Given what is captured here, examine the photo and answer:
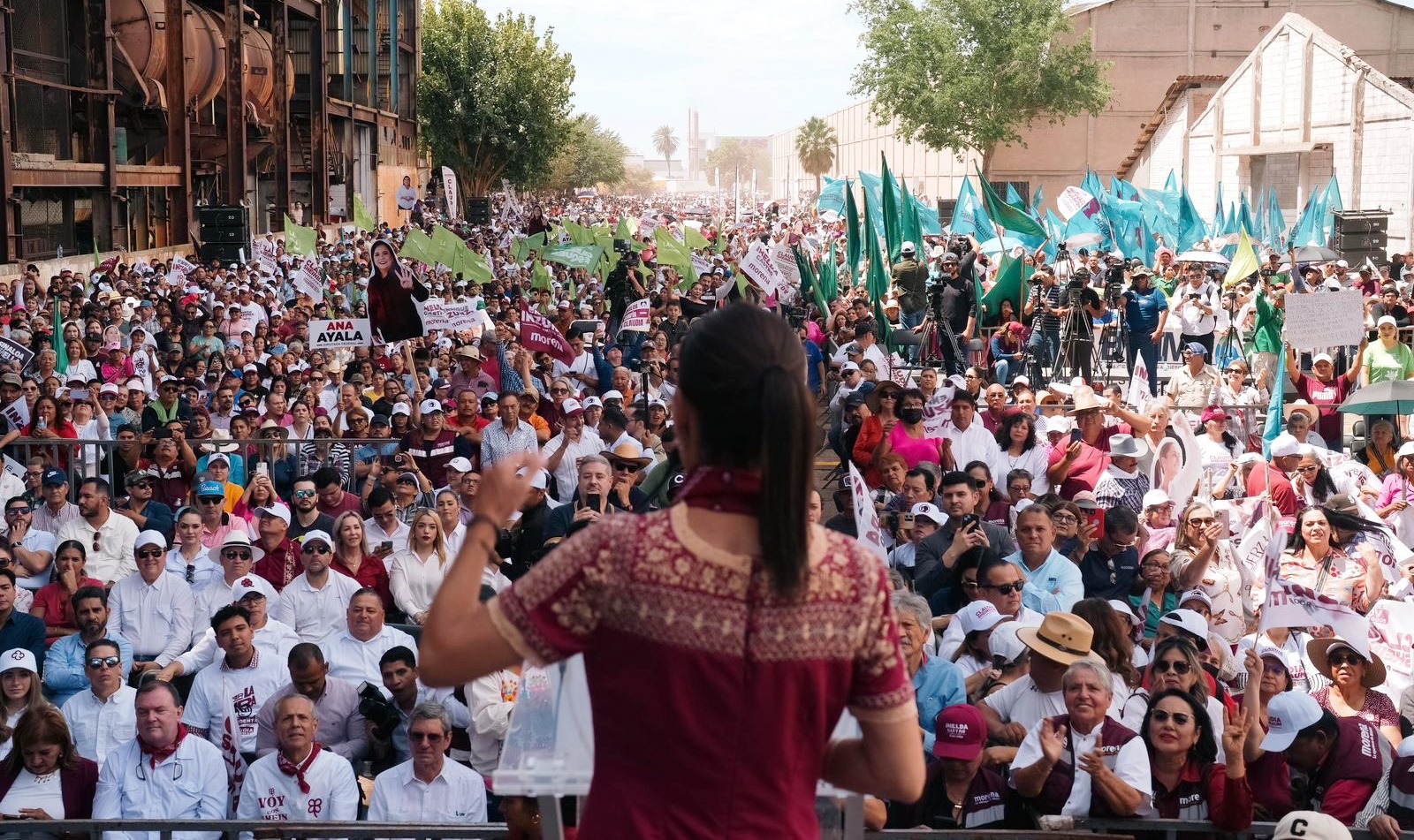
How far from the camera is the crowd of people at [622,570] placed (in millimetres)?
2336

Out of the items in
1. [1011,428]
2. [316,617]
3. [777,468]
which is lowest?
[316,617]

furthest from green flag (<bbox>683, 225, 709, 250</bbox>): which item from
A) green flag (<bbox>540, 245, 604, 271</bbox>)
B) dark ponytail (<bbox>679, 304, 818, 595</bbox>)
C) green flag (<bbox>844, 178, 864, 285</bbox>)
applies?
dark ponytail (<bbox>679, 304, 818, 595</bbox>)

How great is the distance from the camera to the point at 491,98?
66500mm

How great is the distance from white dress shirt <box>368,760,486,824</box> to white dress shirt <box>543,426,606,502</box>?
4.93 meters

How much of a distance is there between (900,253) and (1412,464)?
43.9 ft

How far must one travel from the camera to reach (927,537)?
873 cm

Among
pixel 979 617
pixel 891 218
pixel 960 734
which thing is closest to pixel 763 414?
pixel 960 734

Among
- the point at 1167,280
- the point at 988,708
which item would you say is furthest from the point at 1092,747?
the point at 1167,280

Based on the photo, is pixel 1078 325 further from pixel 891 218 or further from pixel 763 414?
pixel 763 414

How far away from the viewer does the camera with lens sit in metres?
6.94

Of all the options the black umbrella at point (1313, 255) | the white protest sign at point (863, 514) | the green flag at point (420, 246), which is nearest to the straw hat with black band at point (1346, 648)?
the white protest sign at point (863, 514)

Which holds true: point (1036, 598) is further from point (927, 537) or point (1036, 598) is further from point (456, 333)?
point (456, 333)

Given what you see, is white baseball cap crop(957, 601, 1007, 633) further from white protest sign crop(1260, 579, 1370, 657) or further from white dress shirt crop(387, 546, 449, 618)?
white dress shirt crop(387, 546, 449, 618)

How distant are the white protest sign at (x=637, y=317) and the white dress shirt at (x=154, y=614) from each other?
8361 millimetres
